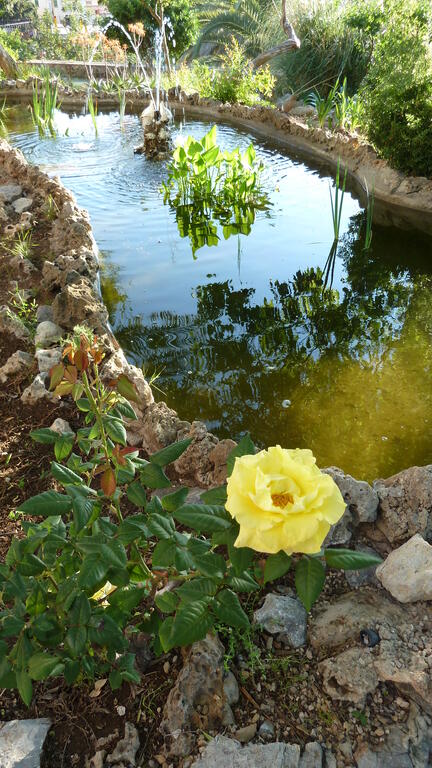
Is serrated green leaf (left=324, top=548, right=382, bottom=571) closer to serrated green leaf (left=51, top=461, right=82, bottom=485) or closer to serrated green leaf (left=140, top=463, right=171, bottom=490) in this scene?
serrated green leaf (left=140, top=463, right=171, bottom=490)

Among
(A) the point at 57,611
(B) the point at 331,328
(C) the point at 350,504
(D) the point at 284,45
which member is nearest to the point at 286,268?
(B) the point at 331,328

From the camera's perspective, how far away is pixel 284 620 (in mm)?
1592

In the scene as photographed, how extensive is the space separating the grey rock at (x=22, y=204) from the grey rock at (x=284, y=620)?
4689 millimetres

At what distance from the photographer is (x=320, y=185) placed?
255 inches

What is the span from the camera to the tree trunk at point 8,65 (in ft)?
45.8

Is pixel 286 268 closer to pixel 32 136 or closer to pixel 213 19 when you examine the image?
pixel 32 136

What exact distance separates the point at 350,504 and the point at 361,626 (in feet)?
1.59

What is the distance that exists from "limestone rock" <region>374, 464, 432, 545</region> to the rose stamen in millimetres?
1187

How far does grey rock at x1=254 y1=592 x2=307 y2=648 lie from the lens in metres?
1.58

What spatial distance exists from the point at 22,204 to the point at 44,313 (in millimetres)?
2368

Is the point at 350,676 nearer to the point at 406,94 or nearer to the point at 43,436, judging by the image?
the point at 43,436

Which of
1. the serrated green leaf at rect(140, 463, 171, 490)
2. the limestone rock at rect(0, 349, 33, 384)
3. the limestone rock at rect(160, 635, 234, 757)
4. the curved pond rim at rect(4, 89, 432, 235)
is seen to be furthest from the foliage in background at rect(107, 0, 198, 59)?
the limestone rock at rect(160, 635, 234, 757)

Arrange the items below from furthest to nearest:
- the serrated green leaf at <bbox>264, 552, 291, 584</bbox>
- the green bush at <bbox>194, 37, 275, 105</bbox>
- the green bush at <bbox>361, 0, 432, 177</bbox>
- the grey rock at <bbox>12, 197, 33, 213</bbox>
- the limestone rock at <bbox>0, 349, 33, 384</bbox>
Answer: the green bush at <bbox>194, 37, 275, 105</bbox>
the green bush at <bbox>361, 0, 432, 177</bbox>
the grey rock at <bbox>12, 197, 33, 213</bbox>
the limestone rock at <bbox>0, 349, 33, 384</bbox>
the serrated green leaf at <bbox>264, 552, 291, 584</bbox>

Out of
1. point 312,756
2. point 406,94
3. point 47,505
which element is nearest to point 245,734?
point 312,756
